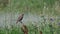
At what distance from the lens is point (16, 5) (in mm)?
3127

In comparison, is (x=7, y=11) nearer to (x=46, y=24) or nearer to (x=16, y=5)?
(x=16, y=5)

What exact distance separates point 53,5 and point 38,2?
6.1 inches

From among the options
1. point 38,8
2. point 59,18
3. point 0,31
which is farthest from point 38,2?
point 0,31

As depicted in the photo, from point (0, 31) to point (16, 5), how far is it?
31cm

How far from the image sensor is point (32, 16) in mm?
3123

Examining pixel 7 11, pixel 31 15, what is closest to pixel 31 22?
pixel 31 15

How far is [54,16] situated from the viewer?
312 cm

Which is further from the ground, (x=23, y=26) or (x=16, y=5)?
(x=16, y=5)

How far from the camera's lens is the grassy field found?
3111 mm

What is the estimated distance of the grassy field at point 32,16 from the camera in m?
3.11

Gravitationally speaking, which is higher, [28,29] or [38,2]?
[38,2]

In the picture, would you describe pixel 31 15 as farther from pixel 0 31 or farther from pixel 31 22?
pixel 0 31

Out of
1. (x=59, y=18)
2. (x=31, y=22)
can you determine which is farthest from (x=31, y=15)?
(x=59, y=18)

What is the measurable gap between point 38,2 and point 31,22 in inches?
8.4
